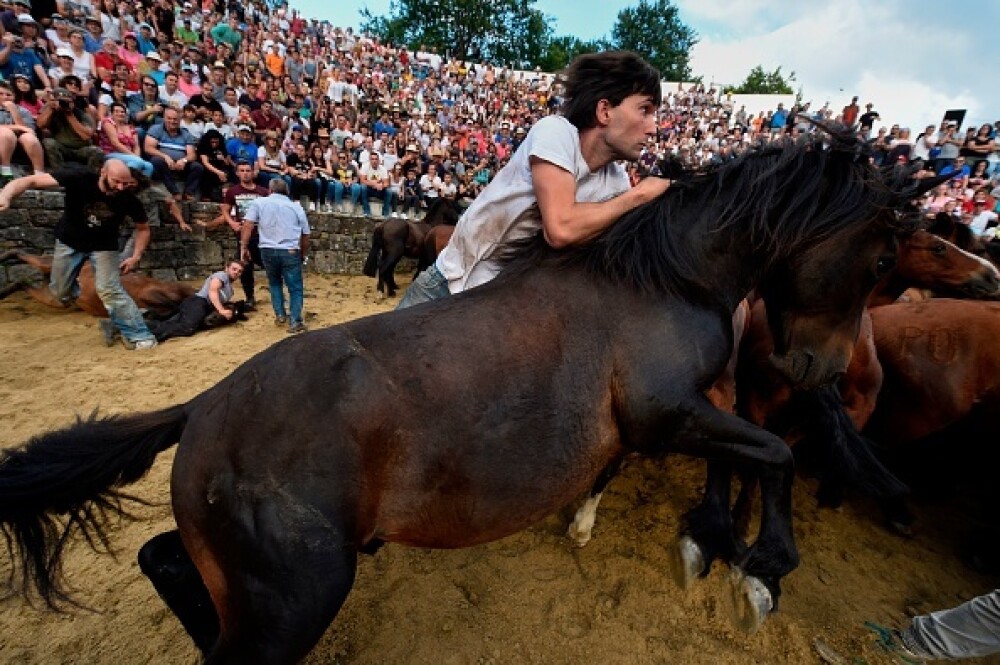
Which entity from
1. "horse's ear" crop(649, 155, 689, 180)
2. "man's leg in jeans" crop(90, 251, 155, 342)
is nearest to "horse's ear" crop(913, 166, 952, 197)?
"horse's ear" crop(649, 155, 689, 180)

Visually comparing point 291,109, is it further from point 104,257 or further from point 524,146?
point 524,146

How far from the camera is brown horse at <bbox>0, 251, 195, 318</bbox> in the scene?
656 cm

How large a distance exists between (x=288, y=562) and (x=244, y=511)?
0.67 ft

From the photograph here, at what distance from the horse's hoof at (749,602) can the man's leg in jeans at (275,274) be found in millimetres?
7138

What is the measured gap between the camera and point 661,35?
188ft

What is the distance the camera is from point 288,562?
4.69ft

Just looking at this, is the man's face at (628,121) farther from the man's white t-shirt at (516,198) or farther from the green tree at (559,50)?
the green tree at (559,50)

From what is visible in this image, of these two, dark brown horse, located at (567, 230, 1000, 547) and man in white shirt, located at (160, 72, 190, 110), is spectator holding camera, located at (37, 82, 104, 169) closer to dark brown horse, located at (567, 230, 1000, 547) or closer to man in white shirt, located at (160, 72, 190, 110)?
man in white shirt, located at (160, 72, 190, 110)

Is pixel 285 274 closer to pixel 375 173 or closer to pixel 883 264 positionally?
pixel 375 173

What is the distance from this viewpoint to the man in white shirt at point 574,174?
1.89 m

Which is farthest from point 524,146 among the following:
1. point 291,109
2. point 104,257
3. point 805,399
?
point 291,109

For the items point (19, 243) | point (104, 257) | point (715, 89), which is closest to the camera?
point (104, 257)

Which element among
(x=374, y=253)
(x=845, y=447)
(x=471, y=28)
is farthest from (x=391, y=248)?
(x=471, y=28)

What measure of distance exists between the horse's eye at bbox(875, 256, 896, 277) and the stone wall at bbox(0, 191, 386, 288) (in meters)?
9.74
